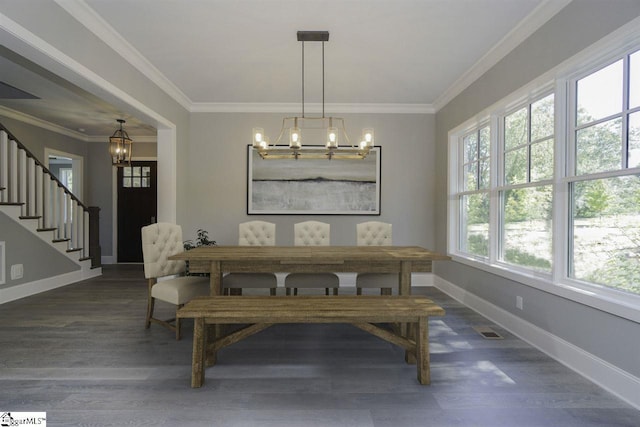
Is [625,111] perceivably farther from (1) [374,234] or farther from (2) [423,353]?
(1) [374,234]

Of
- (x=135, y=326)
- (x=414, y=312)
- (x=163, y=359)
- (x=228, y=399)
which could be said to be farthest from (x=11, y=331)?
(x=414, y=312)

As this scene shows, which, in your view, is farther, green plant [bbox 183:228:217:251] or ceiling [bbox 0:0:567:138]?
green plant [bbox 183:228:217:251]

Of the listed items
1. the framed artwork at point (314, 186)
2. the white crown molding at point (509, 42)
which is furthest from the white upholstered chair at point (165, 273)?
the white crown molding at point (509, 42)

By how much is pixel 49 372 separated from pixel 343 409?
204 cm

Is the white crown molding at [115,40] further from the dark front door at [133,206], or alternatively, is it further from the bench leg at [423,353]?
the bench leg at [423,353]

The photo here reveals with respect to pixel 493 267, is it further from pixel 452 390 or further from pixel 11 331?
pixel 11 331

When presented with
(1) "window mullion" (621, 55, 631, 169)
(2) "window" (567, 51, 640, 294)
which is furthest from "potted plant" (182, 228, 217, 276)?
(1) "window mullion" (621, 55, 631, 169)

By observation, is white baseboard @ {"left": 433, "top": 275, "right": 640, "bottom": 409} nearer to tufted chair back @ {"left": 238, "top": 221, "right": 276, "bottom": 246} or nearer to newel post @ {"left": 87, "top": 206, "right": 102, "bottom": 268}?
tufted chair back @ {"left": 238, "top": 221, "right": 276, "bottom": 246}

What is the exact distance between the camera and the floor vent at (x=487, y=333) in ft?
9.10

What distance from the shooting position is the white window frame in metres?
1.91

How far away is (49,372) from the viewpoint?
2166mm

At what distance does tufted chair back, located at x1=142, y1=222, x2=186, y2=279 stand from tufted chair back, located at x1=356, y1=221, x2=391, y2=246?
2034 millimetres

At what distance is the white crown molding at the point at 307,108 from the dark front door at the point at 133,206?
2.60 meters

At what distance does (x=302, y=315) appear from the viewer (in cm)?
195
